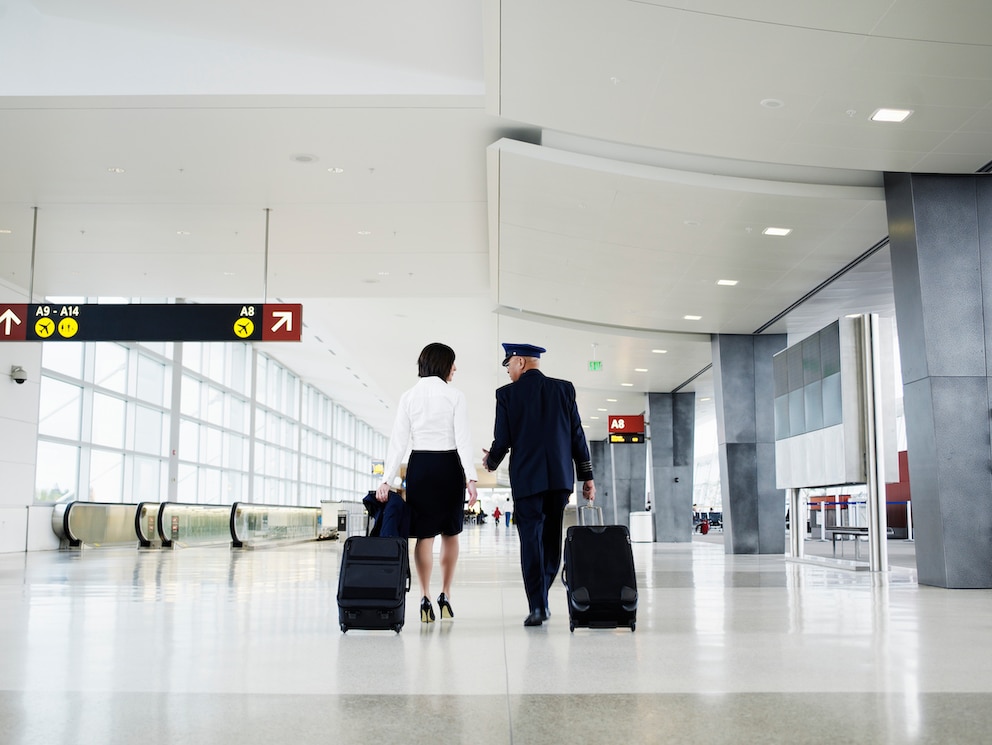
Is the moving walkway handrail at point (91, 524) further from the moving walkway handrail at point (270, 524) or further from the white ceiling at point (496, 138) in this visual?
the white ceiling at point (496, 138)

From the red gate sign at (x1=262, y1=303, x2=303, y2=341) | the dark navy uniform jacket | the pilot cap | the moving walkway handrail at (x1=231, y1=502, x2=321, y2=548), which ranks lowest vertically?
the moving walkway handrail at (x1=231, y1=502, x2=321, y2=548)

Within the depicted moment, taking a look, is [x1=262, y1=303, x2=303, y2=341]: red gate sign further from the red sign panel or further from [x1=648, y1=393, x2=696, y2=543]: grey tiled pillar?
the red sign panel

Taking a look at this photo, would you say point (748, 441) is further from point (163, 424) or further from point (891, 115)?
point (163, 424)

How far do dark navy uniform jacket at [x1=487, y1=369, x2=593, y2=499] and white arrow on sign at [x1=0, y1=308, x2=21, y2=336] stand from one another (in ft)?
33.8

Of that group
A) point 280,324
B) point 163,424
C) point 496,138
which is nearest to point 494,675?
point 496,138

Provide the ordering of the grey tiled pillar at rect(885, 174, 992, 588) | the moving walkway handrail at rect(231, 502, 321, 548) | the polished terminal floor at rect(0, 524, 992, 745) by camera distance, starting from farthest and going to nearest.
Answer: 1. the moving walkway handrail at rect(231, 502, 321, 548)
2. the grey tiled pillar at rect(885, 174, 992, 588)
3. the polished terminal floor at rect(0, 524, 992, 745)

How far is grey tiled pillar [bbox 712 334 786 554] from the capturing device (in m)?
20.3

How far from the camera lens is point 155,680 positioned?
3.69 meters

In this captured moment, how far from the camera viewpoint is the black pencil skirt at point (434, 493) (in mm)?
5629

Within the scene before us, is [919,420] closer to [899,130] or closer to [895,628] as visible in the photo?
[899,130]

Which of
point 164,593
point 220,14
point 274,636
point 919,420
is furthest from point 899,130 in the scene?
point 164,593

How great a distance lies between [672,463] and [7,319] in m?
22.9

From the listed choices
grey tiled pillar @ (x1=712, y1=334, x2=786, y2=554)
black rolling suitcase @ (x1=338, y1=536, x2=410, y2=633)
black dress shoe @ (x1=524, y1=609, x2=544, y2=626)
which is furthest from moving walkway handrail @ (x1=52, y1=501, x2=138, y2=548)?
black dress shoe @ (x1=524, y1=609, x2=544, y2=626)

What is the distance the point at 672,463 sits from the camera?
31734mm
